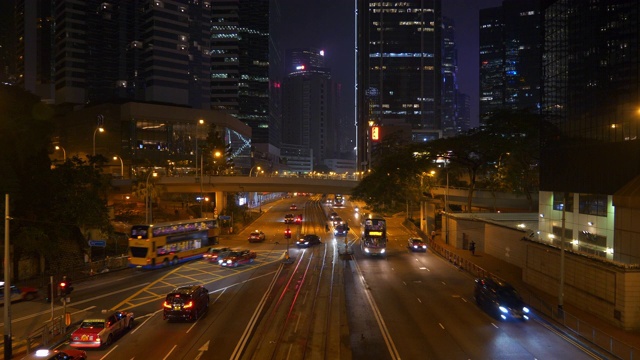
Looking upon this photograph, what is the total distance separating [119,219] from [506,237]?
54.5 metres

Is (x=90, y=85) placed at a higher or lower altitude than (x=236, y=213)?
higher

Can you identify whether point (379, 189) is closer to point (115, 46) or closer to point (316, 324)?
point (316, 324)

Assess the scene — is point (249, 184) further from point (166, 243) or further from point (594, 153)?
point (594, 153)

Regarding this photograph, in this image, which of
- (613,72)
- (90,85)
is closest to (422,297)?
(613,72)

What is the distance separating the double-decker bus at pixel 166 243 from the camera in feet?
136

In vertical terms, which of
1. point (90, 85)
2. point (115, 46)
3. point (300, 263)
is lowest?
point (300, 263)

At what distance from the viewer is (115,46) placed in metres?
152

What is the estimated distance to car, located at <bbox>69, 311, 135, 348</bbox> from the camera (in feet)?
69.1

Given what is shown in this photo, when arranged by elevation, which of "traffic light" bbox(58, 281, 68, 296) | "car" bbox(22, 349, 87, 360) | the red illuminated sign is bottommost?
"car" bbox(22, 349, 87, 360)

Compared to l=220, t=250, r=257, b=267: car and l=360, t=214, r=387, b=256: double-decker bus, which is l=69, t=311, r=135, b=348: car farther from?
l=360, t=214, r=387, b=256: double-decker bus

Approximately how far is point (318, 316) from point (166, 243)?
21.9 metres

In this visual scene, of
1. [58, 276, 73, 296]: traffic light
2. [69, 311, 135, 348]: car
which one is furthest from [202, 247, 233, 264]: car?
[69, 311, 135, 348]: car

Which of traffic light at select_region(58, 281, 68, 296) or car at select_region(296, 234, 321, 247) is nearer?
traffic light at select_region(58, 281, 68, 296)

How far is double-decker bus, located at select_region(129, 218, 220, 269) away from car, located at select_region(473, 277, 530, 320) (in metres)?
27.0
